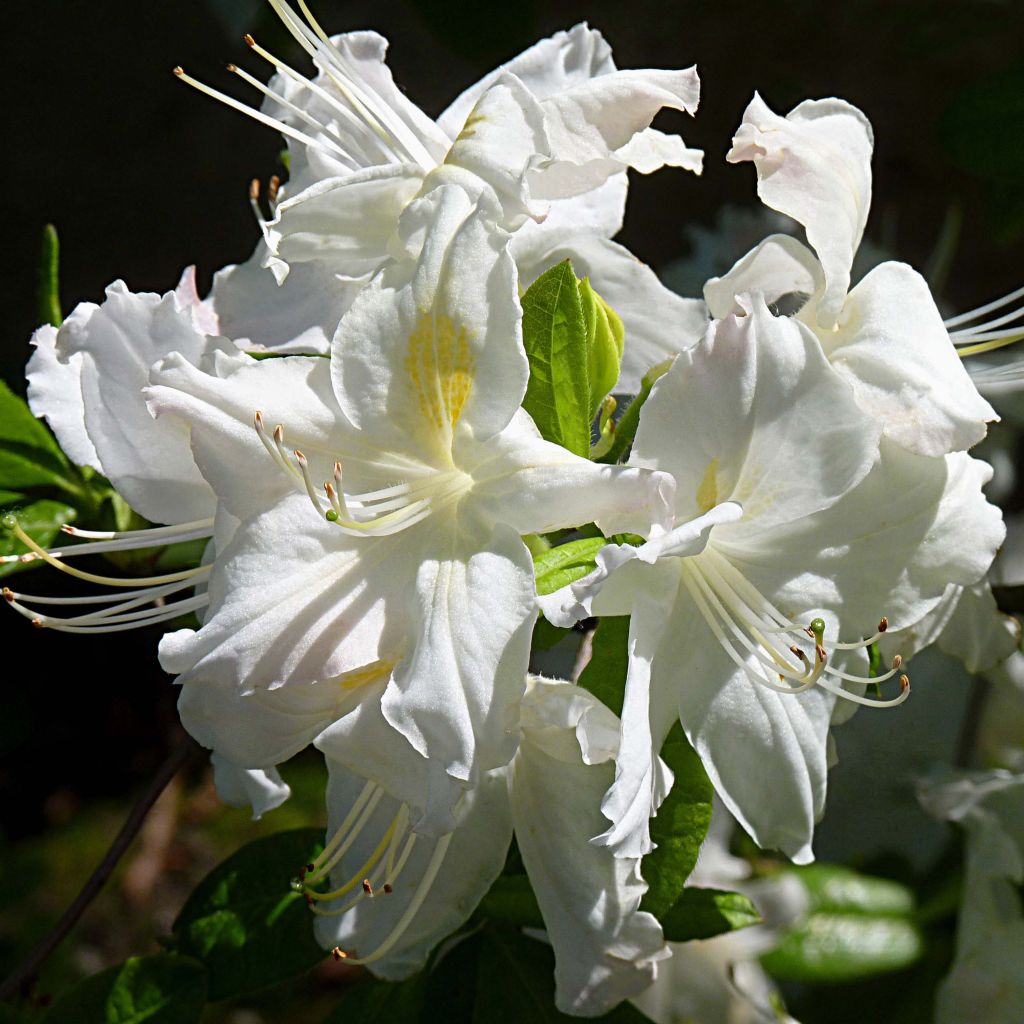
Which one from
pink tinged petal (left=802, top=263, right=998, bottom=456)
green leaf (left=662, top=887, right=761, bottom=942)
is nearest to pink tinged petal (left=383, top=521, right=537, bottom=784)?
pink tinged petal (left=802, top=263, right=998, bottom=456)

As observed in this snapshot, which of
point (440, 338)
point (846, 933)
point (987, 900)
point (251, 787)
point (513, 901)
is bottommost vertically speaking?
point (846, 933)

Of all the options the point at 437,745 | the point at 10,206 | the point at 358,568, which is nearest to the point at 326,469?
the point at 358,568

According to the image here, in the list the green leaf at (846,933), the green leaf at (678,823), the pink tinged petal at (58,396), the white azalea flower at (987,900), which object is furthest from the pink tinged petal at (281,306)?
the green leaf at (846,933)

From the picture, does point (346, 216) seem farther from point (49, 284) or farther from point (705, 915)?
point (705, 915)

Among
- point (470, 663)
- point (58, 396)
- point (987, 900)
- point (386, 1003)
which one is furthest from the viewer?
point (987, 900)

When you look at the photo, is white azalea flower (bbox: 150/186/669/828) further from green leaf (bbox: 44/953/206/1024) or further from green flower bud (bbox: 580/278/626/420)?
green leaf (bbox: 44/953/206/1024)

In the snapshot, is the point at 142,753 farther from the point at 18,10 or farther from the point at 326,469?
the point at 326,469

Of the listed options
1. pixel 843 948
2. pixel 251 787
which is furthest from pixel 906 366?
pixel 843 948
